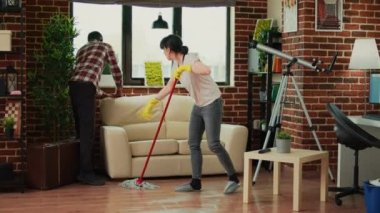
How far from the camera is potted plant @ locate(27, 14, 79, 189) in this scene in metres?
6.00

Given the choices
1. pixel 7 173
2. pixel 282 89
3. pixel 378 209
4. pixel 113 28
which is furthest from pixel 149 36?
pixel 378 209

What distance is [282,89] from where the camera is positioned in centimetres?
622

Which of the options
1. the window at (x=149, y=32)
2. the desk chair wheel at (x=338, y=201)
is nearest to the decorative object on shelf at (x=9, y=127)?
the window at (x=149, y=32)

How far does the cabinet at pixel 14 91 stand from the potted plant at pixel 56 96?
0.18 m

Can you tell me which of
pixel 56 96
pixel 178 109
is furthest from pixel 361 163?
pixel 56 96

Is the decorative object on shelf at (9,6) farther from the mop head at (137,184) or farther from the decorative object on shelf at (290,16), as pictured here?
the decorative object on shelf at (290,16)

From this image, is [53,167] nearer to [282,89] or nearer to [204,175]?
[204,175]

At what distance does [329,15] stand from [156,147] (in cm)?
245

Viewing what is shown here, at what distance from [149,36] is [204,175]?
191cm

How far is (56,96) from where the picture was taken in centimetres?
637

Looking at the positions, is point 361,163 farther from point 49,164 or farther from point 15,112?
point 15,112

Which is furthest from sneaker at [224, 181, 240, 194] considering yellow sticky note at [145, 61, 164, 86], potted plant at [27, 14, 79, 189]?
yellow sticky note at [145, 61, 164, 86]

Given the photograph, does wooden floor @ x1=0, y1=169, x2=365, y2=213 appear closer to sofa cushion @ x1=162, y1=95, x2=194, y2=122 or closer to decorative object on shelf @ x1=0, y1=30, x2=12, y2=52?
sofa cushion @ x1=162, y1=95, x2=194, y2=122

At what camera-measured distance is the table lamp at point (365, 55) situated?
6398 mm
